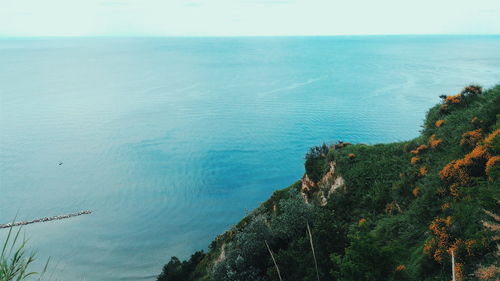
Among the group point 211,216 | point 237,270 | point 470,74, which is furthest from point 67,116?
point 470,74

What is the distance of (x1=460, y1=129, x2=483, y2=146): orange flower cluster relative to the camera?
24.6m

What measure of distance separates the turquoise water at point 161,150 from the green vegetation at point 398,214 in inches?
998

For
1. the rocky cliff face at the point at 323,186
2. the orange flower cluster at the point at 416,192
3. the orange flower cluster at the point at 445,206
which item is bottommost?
the rocky cliff face at the point at 323,186

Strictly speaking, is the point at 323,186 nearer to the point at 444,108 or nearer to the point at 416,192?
the point at 416,192

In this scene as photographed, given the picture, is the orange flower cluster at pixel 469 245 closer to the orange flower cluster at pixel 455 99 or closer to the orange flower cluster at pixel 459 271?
the orange flower cluster at pixel 459 271

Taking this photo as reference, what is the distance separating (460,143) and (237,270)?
19.7 meters

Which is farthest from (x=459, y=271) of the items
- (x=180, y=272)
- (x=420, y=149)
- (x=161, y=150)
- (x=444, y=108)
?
(x=161, y=150)

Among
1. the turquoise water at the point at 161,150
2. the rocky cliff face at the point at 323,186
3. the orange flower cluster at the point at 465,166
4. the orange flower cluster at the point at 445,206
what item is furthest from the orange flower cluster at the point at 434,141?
the turquoise water at the point at 161,150

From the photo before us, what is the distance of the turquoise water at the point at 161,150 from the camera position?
61.5m

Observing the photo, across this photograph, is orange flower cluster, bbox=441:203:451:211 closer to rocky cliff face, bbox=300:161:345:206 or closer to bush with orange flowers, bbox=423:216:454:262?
bush with orange flowers, bbox=423:216:454:262

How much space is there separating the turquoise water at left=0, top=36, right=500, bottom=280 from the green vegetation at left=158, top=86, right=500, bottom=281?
25346 millimetres

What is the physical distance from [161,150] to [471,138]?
80.3 metres

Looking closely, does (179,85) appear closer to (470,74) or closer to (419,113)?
(419,113)

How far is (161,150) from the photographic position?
94.1m
